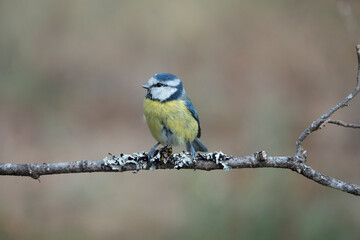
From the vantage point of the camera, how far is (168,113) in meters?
3.19

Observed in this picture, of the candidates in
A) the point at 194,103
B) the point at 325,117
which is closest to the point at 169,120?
the point at 325,117

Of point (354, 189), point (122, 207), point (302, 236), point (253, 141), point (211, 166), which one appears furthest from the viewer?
point (253, 141)

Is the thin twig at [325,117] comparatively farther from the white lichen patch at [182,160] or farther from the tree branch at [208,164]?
the white lichen patch at [182,160]

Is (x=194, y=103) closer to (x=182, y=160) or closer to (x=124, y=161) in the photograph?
(x=182, y=160)

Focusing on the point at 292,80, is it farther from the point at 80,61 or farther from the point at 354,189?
the point at 354,189

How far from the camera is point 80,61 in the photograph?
559 centimetres

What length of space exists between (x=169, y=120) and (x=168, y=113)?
0.05 meters

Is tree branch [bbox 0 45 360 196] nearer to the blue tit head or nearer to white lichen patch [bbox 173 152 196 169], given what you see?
white lichen patch [bbox 173 152 196 169]

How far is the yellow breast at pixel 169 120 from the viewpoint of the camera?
10.4 ft

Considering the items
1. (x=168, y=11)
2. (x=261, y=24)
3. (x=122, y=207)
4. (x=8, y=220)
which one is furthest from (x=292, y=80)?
(x=8, y=220)

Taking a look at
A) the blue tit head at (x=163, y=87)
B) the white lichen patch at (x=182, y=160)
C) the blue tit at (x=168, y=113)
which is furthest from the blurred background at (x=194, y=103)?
the white lichen patch at (x=182, y=160)

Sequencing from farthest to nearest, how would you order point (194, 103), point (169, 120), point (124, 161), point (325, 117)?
point (194, 103) → point (169, 120) → point (124, 161) → point (325, 117)

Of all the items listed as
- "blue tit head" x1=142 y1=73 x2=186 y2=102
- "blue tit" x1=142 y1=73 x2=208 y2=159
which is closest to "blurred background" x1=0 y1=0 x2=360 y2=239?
"blue tit" x1=142 y1=73 x2=208 y2=159

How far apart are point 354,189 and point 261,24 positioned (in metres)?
4.01
